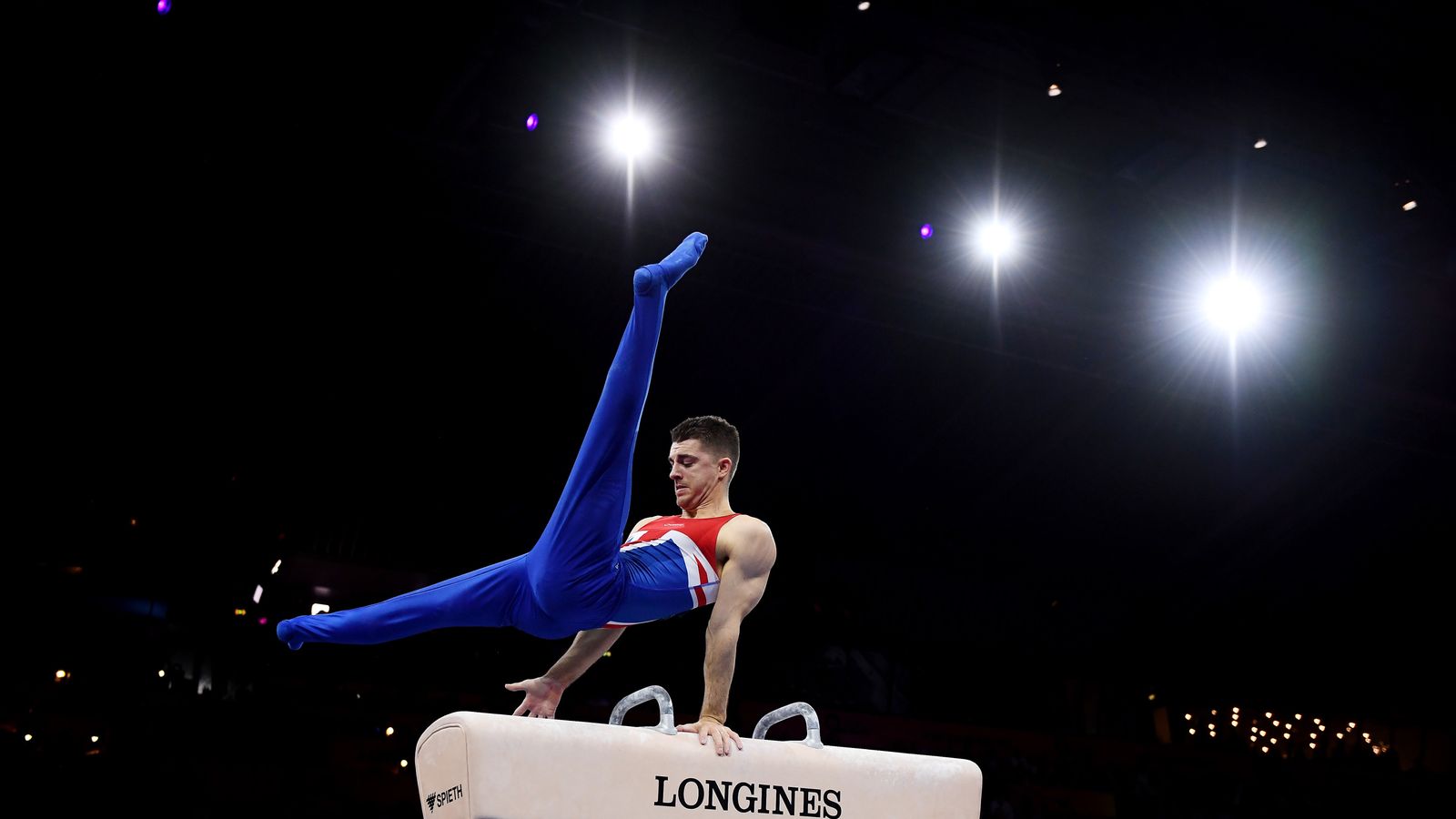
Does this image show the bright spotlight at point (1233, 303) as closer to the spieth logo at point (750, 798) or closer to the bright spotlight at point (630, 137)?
the bright spotlight at point (630, 137)

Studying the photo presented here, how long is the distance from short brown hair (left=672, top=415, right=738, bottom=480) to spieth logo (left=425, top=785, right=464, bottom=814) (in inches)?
54.7

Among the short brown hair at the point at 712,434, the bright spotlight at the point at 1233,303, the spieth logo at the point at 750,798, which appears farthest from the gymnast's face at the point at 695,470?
the bright spotlight at the point at 1233,303

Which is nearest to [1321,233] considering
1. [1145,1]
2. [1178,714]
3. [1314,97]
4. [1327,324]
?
[1327,324]

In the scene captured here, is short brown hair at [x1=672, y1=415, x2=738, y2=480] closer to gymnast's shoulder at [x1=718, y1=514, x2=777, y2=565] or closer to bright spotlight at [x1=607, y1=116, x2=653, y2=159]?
gymnast's shoulder at [x1=718, y1=514, x2=777, y2=565]

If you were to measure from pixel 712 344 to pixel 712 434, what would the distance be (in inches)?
238

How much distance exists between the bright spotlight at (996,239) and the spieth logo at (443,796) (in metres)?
6.40

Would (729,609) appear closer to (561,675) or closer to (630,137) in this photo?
(561,675)

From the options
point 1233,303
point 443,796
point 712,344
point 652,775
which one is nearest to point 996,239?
point 1233,303

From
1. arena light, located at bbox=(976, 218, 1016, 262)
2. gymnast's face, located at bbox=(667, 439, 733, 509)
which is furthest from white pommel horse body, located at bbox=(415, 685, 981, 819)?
arena light, located at bbox=(976, 218, 1016, 262)

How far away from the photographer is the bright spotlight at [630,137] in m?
7.42

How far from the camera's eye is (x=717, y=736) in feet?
10.3

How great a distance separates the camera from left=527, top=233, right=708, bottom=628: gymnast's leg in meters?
3.33

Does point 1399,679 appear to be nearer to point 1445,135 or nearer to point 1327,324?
point 1327,324

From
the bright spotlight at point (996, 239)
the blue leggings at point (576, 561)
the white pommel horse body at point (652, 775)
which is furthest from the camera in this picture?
the bright spotlight at point (996, 239)
